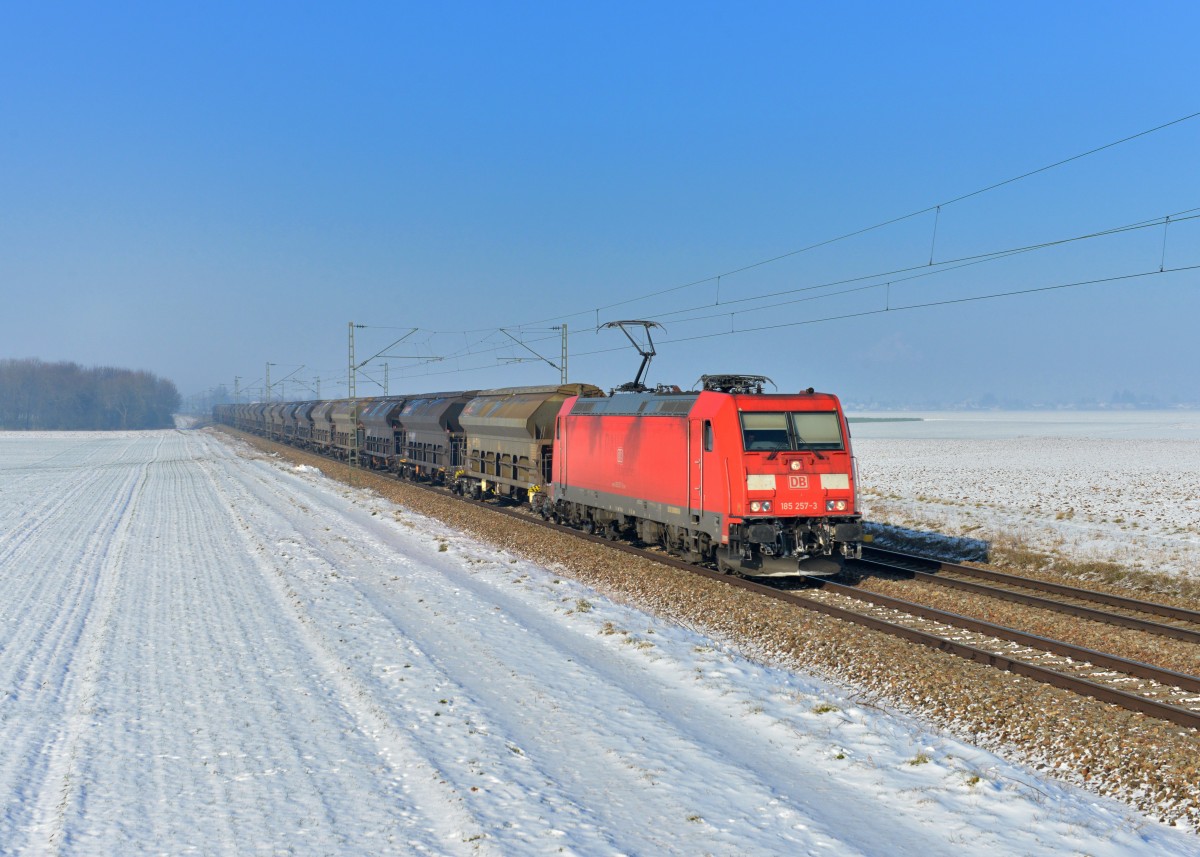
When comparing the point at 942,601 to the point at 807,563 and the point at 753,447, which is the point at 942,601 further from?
the point at 753,447

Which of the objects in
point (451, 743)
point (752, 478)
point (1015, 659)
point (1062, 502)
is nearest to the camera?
point (451, 743)

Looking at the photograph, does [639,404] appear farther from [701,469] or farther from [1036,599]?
[1036,599]

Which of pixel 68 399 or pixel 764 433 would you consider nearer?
pixel 764 433

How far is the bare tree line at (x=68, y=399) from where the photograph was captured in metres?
153

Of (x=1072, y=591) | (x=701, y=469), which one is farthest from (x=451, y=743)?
(x=1072, y=591)

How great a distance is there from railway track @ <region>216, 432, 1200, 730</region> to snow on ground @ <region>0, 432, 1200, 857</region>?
2292 millimetres

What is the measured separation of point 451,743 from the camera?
331 inches

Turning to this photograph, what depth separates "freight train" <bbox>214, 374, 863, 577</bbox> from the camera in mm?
15602

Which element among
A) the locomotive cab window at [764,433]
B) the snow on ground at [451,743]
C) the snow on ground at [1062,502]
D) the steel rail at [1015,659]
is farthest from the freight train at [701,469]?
the snow on ground at [1062,502]

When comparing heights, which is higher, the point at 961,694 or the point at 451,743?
the point at 961,694

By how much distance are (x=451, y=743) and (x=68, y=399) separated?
171 m

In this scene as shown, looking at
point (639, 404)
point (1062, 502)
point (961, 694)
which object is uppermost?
point (639, 404)

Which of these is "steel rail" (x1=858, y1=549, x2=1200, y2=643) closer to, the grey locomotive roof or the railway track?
the railway track

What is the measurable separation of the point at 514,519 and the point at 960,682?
17.6 meters
